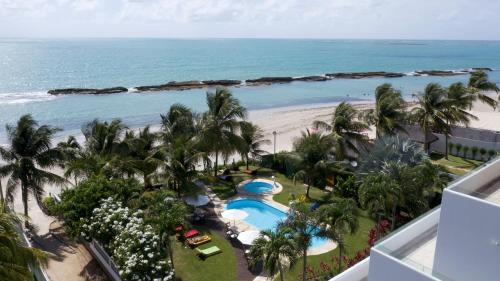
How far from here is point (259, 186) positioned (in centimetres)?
2370

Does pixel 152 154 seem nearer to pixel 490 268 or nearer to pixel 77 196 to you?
pixel 77 196

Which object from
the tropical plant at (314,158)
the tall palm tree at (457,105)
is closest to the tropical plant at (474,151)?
the tall palm tree at (457,105)

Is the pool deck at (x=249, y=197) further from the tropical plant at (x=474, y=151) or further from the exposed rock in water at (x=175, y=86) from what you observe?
the exposed rock in water at (x=175, y=86)

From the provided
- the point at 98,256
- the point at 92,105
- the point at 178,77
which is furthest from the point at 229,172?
the point at 178,77

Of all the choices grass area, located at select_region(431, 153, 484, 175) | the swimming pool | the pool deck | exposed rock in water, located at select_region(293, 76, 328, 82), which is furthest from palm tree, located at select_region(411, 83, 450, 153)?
exposed rock in water, located at select_region(293, 76, 328, 82)

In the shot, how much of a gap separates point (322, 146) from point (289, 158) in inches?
75.1

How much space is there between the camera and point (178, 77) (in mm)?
89250

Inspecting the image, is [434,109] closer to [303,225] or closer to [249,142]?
[249,142]

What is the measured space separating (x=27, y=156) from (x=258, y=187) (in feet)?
40.8

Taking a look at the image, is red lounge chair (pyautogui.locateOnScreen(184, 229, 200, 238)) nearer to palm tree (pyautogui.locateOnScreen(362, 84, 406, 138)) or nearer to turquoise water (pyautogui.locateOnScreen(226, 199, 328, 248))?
turquoise water (pyautogui.locateOnScreen(226, 199, 328, 248))

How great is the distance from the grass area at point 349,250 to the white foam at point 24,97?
183 ft

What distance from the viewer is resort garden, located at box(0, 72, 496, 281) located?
1252 cm

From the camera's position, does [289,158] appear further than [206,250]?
Yes

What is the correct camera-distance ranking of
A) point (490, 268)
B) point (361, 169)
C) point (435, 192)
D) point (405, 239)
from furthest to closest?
point (361, 169) < point (435, 192) < point (405, 239) < point (490, 268)
